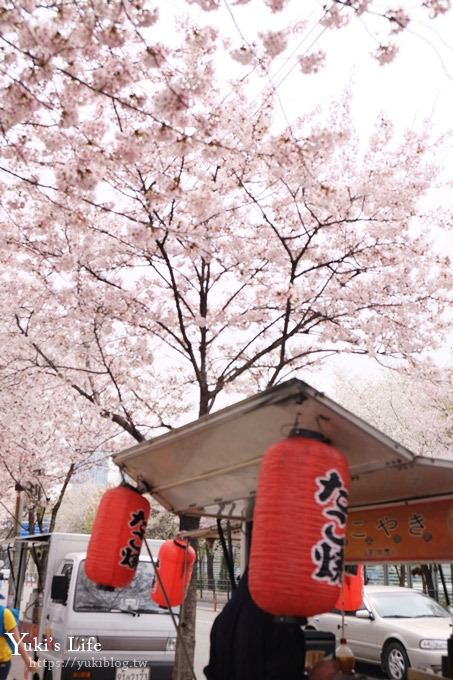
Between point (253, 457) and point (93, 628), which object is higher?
point (253, 457)

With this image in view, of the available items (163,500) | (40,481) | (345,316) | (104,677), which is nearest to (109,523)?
(163,500)

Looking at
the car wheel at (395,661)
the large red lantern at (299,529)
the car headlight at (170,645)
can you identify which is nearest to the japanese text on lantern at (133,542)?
the large red lantern at (299,529)

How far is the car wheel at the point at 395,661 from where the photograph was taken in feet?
37.5

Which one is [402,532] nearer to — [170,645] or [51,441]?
[170,645]

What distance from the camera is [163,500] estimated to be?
6230 millimetres

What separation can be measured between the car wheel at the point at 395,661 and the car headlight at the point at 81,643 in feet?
20.5

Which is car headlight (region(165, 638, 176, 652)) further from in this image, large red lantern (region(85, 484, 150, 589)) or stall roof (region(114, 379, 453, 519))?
large red lantern (region(85, 484, 150, 589))

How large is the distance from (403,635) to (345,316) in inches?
231

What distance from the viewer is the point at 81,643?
7.90m

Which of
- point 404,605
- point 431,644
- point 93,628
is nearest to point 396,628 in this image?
point 431,644

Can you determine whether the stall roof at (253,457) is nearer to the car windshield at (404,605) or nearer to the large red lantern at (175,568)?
the large red lantern at (175,568)

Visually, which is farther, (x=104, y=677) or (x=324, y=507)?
(x=104, y=677)

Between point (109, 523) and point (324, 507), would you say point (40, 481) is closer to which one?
point (109, 523)

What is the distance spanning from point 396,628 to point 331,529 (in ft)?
31.9
